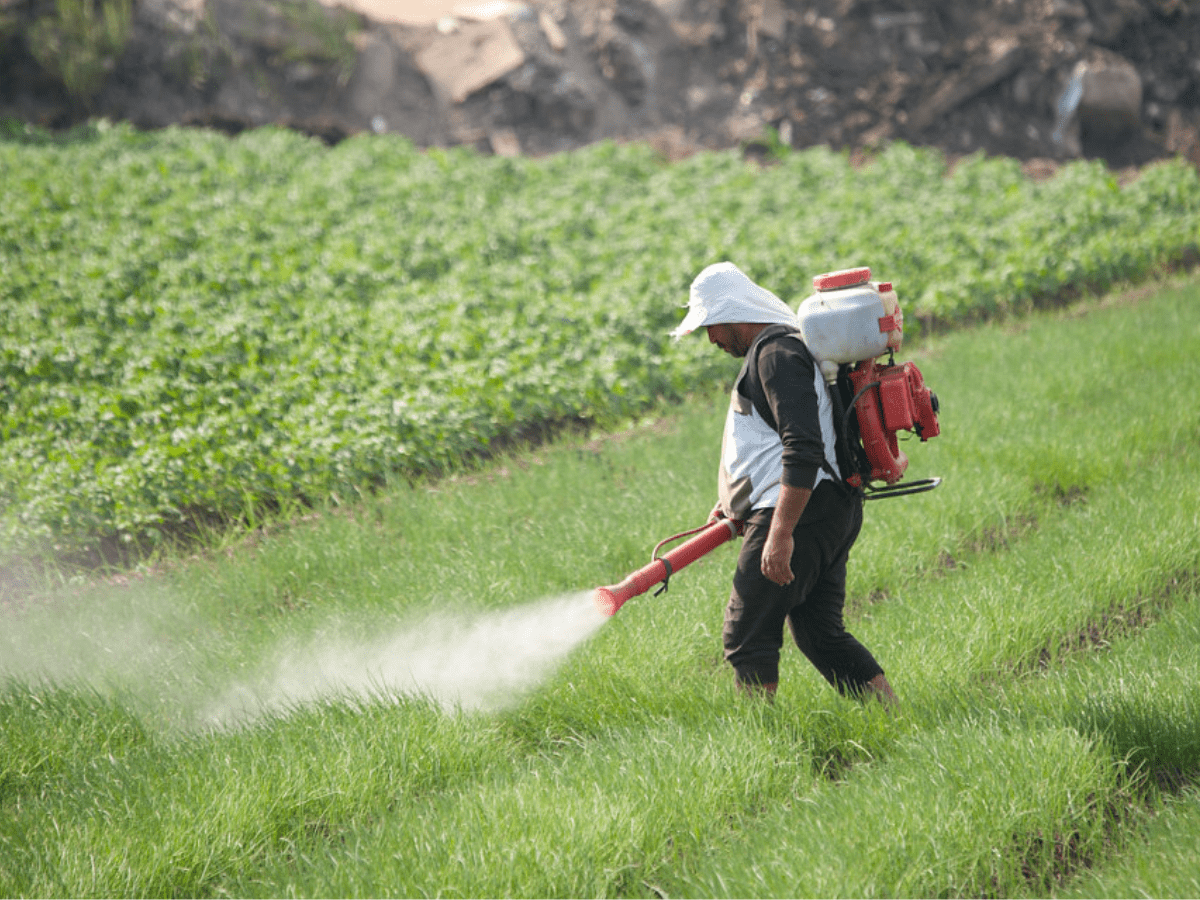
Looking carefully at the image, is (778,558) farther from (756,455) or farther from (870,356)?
(870,356)

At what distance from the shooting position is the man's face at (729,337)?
11.9 ft

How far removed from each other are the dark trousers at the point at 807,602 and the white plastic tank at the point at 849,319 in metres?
0.50

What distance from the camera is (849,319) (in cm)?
330

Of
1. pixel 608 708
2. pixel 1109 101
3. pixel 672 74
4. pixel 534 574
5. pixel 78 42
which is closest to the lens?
pixel 608 708

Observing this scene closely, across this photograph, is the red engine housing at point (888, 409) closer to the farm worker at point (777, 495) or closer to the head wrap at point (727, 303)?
the farm worker at point (777, 495)

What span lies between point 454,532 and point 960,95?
15.2m

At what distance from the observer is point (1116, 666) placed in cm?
396

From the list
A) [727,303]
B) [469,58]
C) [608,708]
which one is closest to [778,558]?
[727,303]

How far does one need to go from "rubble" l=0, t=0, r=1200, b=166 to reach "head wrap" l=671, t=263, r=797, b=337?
14589 mm

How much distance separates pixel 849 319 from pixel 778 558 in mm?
863

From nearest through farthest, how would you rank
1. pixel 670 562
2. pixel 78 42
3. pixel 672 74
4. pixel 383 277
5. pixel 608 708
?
pixel 670 562, pixel 608 708, pixel 383 277, pixel 78 42, pixel 672 74

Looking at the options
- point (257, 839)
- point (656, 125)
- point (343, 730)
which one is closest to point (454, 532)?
point (343, 730)

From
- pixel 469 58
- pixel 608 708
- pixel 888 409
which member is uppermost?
pixel 469 58

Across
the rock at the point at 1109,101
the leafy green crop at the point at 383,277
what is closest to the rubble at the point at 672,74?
the rock at the point at 1109,101
